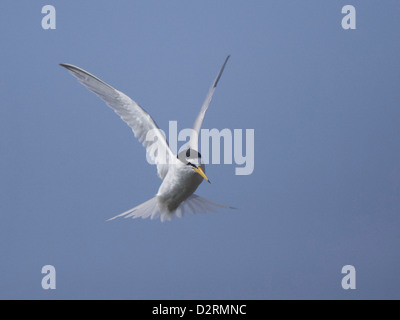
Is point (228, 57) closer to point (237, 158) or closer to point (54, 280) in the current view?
point (237, 158)

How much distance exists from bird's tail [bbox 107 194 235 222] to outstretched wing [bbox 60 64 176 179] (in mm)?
242

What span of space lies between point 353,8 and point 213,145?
174cm

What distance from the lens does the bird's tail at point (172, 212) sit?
4.68m

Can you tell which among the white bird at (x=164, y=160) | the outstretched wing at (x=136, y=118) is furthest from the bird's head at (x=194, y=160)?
the outstretched wing at (x=136, y=118)

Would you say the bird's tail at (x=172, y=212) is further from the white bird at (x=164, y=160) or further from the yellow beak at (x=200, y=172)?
the yellow beak at (x=200, y=172)

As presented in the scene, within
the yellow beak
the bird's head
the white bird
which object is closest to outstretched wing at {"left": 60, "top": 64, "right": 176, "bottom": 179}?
the white bird

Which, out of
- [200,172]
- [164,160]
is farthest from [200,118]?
[200,172]

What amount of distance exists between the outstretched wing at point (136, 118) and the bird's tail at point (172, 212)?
24cm

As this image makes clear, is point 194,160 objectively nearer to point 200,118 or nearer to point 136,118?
point 200,118

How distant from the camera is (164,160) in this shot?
464cm

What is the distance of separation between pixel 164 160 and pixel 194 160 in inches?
17.8

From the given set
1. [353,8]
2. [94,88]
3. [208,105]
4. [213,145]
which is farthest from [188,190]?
[353,8]

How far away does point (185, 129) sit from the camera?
454cm

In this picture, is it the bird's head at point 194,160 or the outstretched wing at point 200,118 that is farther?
the outstretched wing at point 200,118
